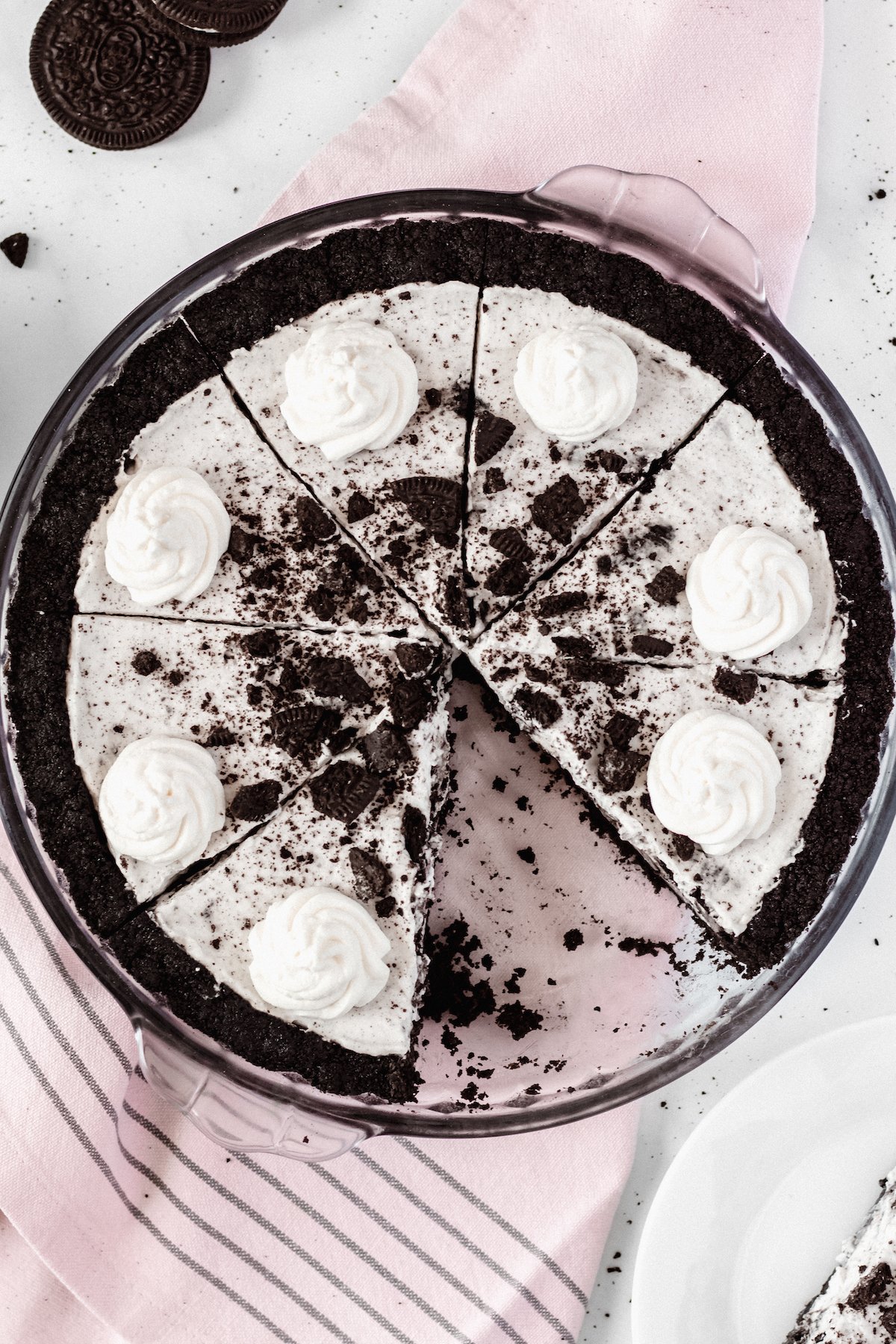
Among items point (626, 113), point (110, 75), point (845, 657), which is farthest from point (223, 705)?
point (626, 113)

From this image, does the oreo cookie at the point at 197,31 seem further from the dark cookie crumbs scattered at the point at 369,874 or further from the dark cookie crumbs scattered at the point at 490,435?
the dark cookie crumbs scattered at the point at 369,874

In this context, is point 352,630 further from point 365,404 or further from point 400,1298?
point 400,1298

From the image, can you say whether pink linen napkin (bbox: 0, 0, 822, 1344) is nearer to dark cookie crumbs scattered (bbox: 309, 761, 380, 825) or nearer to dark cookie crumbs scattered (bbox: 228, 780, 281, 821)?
dark cookie crumbs scattered (bbox: 228, 780, 281, 821)

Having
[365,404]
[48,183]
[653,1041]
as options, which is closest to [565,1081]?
[653,1041]

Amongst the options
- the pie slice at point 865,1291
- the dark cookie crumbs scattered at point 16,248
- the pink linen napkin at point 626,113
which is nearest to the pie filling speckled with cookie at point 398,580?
the pink linen napkin at point 626,113

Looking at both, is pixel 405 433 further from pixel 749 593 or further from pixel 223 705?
pixel 749 593

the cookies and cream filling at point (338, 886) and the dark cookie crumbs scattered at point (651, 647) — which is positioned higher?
the dark cookie crumbs scattered at point (651, 647)

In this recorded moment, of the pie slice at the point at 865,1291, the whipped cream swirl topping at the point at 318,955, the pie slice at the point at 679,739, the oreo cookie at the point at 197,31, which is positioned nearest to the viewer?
the whipped cream swirl topping at the point at 318,955
